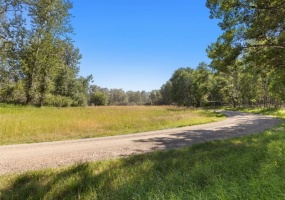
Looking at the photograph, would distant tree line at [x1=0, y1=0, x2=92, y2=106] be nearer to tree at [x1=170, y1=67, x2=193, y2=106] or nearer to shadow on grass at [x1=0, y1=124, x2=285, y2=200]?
shadow on grass at [x1=0, y1=124, x2=285, y2=200]

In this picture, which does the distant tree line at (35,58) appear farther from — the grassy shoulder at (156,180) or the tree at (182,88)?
the tree at (182,88)

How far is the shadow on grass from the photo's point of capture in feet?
10.9

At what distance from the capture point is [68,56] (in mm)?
54469

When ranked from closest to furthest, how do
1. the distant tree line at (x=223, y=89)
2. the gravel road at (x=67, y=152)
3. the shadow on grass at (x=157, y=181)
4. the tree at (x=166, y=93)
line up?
1. the shadow on grass at (x=157, y=181)
2. the gravel road at (x=67, y=152)
3. the distant tree line at (x=223, y=89)
4. the tree at (x=166, y=93)

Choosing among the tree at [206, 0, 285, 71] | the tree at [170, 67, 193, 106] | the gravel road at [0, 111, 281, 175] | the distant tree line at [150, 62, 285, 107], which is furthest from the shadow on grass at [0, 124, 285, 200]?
the tree at [170, 67, 193, 106]

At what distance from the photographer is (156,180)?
4.46 meters

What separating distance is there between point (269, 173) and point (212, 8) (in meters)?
9.28

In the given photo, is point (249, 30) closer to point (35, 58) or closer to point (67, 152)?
point (67, 152)

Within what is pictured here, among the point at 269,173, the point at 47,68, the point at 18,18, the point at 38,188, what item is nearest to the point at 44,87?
the point at 47,68

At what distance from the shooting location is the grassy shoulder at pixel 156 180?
10.9 feet

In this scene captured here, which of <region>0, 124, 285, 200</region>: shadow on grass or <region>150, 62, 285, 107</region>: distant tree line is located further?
<region>150, 62, 285, 107</region>: distant tree line

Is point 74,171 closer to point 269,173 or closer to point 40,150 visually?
point 40,150

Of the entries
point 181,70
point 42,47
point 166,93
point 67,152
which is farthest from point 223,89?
point 67,152

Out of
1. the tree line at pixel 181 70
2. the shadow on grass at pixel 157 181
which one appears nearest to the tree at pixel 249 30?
the tree line at pixel 181 70
